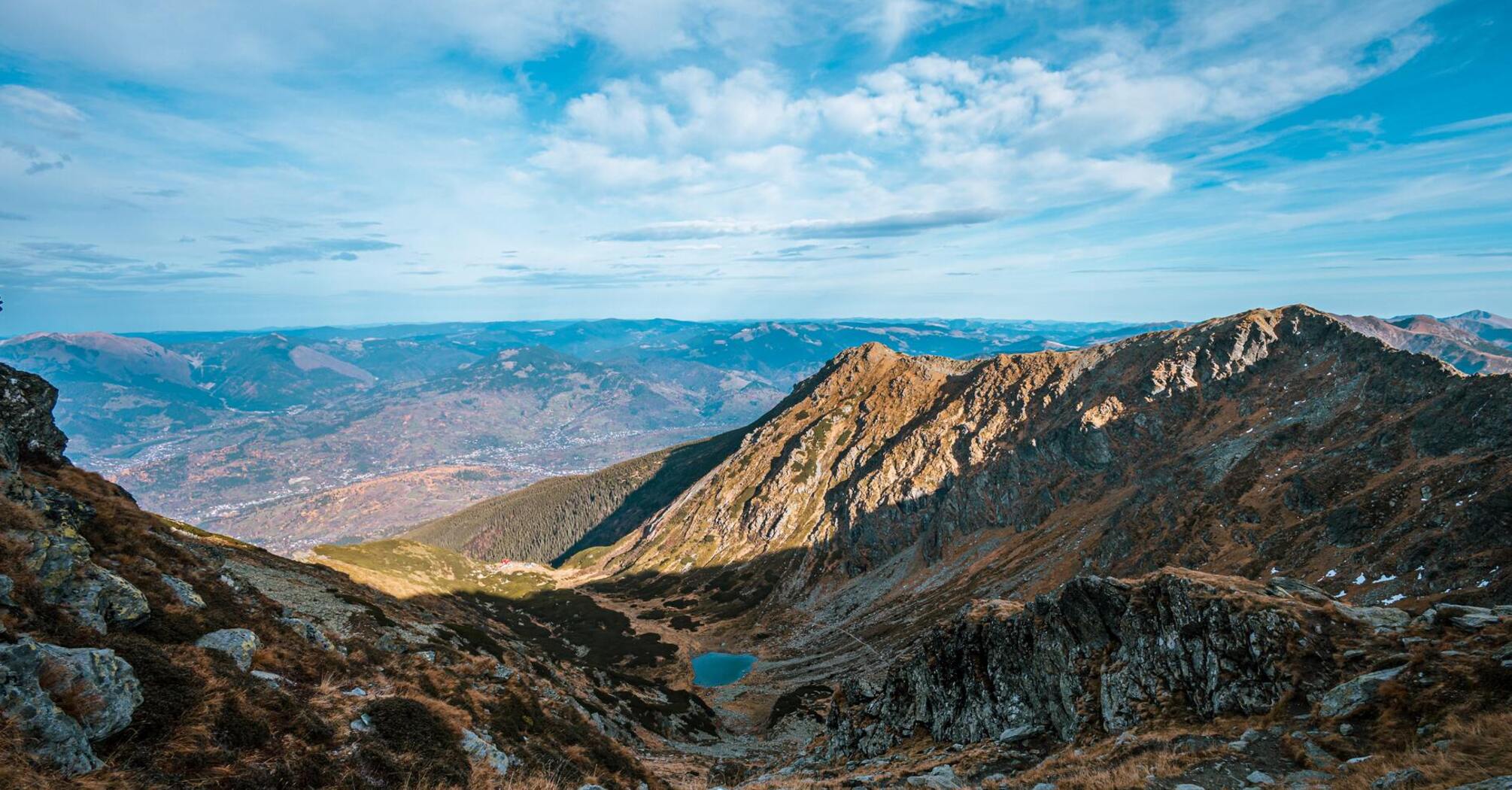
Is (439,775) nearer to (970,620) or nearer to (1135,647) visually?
(1135,647)

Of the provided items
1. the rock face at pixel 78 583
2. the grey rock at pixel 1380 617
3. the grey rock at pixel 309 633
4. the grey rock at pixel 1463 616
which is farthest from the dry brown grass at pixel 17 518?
the grey rock at pixel 1380 617

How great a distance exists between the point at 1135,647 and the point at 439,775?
3718 cm

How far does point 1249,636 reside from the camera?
28984 millimetres

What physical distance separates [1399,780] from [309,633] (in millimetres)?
41886

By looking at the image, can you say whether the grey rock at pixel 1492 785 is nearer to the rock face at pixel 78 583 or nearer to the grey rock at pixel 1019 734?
the grey rock at pixel 1019 734

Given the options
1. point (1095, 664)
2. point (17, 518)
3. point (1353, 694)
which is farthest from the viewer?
point (1095, 664)

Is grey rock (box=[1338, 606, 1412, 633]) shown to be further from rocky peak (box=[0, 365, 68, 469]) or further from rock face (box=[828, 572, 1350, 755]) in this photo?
rocky peak (box=[0, 365, 68, 469])

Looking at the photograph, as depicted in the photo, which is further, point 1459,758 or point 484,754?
point 484,754

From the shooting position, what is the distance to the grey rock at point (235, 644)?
64.1 feet

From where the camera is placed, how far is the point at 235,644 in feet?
66.5

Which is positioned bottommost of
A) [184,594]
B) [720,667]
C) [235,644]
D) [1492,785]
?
[720,667]

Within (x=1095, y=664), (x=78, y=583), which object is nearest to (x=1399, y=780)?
(x=1095, y=664)

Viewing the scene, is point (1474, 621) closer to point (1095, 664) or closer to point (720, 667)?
point (1095, 664)

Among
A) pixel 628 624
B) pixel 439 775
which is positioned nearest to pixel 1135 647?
pixel 439 775
